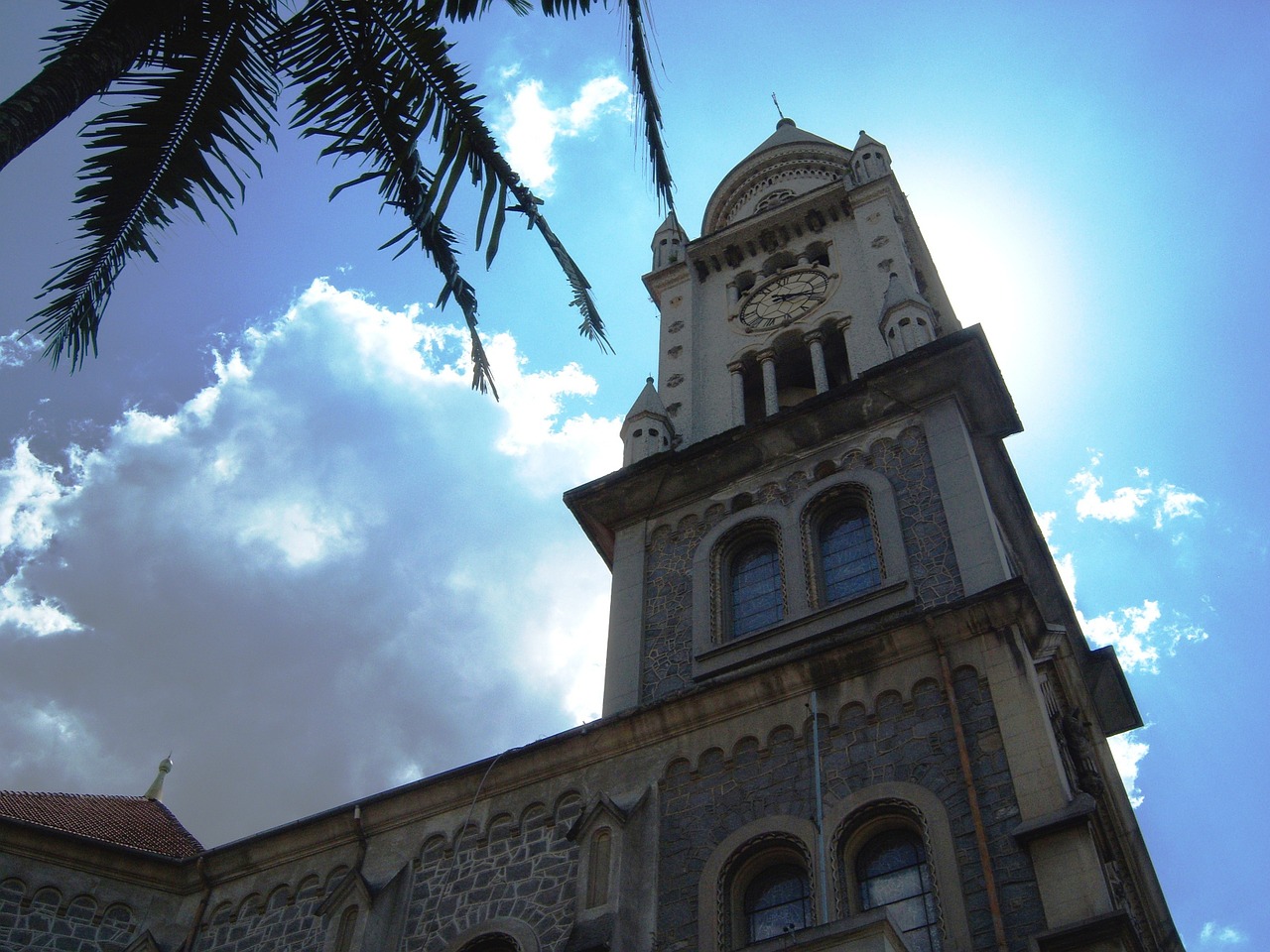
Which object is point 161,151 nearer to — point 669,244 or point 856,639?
point 856,639

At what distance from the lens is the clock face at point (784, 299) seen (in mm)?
25312

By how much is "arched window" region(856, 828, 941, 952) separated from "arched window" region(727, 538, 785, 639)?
4.76m

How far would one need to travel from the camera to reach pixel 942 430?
18500mm

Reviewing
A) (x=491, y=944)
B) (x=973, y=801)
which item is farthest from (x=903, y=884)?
(x=491, y=944)

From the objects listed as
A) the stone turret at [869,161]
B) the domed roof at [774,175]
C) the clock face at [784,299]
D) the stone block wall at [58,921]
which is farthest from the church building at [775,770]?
the domed roof at [774,175]

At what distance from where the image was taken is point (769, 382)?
77.6 feet

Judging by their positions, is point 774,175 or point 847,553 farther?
point 774,175

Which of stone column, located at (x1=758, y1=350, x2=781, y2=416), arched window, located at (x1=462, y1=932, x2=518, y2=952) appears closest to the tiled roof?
arched window, located at (x1=462, y1=932, x2=518, y2=952)

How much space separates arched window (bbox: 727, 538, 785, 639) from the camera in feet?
58.6

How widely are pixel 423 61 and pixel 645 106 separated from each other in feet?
6.53

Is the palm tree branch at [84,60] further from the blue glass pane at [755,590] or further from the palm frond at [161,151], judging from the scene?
the blue glass pane at [755,590]

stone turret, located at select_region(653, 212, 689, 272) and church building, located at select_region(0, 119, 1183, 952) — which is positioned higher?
stone turret, located at select_region(653, 212, 689, 272)

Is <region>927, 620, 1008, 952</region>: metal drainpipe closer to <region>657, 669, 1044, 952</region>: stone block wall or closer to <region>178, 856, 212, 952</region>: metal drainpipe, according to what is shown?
<region>657, 669, 1044, 952</region>: stone block wall

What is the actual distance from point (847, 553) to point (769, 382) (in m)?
6.44
